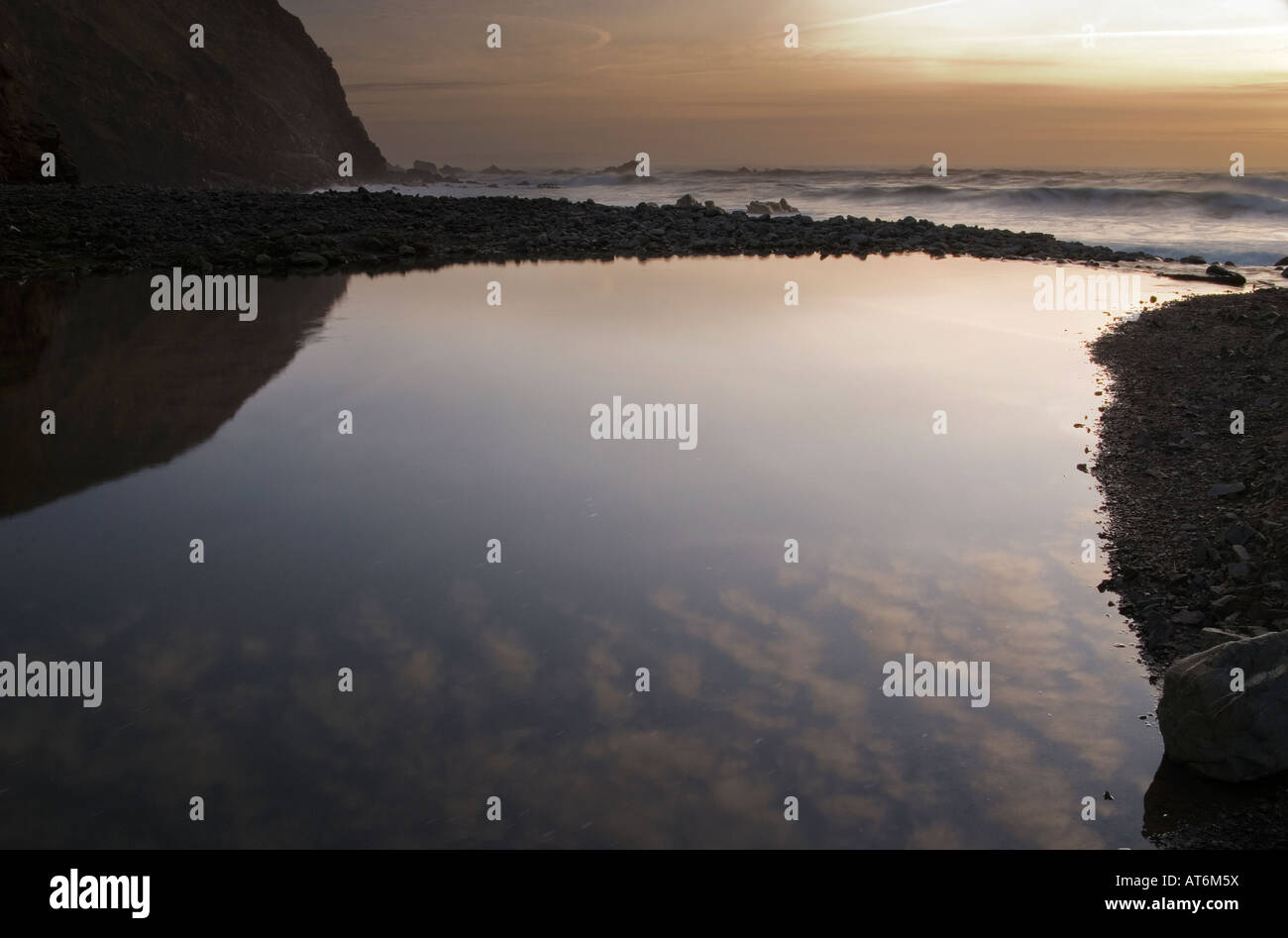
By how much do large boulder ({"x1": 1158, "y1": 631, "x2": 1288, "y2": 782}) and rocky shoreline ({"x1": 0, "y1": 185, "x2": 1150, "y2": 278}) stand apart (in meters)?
21.4

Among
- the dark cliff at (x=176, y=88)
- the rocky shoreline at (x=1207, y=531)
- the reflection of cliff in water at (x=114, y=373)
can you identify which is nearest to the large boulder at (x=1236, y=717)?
the rocky shoreline at (x=1207, y=531)

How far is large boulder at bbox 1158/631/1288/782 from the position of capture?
4582 mm

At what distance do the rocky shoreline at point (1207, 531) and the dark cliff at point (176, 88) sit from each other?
51.8m

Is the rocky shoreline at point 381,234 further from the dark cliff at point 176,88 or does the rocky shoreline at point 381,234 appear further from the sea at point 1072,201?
the dark cliff at point 176,88

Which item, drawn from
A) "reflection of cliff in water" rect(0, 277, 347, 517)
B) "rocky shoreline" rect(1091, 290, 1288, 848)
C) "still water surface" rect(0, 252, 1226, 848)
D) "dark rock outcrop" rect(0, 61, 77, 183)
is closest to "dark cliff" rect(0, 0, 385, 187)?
"dark rock outcrop" rect(0, 61, 77, 183)

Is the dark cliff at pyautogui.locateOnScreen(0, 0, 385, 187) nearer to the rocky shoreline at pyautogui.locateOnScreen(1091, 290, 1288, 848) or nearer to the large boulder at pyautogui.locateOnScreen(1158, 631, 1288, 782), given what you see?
the rocky shoreline at pyautogui.locateOnScreen(1091, 290, 1288, 848)

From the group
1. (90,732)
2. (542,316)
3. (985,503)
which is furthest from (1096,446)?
(542,316)

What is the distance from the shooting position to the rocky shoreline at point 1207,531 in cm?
458

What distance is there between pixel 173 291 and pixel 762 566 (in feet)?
53.2

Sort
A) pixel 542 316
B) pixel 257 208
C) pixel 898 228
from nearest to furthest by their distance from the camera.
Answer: pixel 542 316, pixel 257 208, pixel 898 228

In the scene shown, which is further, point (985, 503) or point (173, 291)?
point (173, 291)
